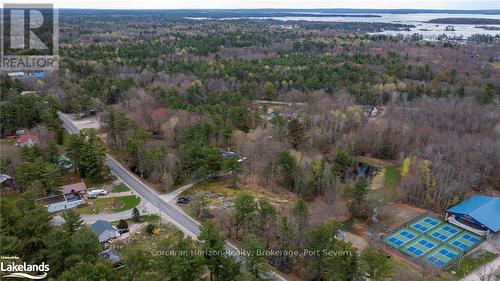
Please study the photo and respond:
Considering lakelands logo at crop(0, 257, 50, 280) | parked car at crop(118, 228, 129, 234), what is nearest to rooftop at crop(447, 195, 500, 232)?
parked car at crop(118, 228, 129, 234)

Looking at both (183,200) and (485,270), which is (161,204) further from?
(485,270)

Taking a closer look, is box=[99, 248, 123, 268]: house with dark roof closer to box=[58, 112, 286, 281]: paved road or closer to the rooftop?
box=[58, 112, 286, 281]: paved road

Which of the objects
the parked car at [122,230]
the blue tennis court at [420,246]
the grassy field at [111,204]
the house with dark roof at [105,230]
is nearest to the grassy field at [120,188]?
the grassy field at [111,204]

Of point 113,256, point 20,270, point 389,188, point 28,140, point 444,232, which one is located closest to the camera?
point 20,270

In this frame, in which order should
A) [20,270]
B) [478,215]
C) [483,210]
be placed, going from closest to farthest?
[20,270]
[478,215]
[483,210]

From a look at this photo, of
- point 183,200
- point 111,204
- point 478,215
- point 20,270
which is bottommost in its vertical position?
point 111,204

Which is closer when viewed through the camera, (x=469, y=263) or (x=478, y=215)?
(x=469, y=263)

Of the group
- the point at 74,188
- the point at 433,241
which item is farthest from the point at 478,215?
the point at 74,188
